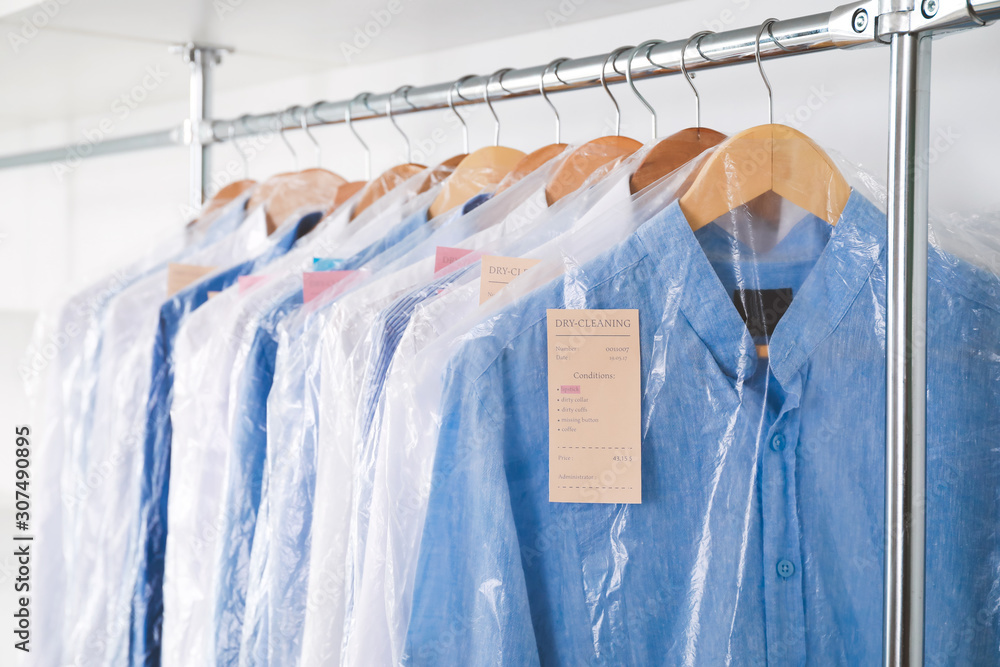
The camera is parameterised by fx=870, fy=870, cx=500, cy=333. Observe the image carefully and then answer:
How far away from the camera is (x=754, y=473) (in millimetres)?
725

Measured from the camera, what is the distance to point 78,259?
2.39 meters

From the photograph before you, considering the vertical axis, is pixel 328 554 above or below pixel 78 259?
below

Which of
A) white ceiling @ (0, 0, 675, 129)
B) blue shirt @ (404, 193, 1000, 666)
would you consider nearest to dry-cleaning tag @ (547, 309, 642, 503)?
blue shirt @ (404, 193, 1000, 666)

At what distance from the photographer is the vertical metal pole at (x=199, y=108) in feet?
5.01

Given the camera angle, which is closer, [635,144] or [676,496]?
[676,496]

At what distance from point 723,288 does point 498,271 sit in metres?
0.19

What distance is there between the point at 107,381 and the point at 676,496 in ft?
2.66

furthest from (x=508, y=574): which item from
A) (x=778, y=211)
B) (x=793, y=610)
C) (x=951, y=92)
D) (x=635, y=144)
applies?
(x=951, y=92)

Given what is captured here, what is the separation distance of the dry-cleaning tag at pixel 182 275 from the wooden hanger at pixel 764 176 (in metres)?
0.74

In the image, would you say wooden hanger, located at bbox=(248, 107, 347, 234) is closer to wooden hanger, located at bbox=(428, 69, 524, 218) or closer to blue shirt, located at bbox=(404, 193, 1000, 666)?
wooden hanger, located at bbox=(428, 69, 524, 218)

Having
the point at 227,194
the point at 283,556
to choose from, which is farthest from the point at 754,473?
the point at 227,194

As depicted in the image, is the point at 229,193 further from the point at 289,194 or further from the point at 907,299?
the point at 907,299

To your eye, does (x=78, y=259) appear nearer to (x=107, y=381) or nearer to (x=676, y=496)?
(x=107, y=381)

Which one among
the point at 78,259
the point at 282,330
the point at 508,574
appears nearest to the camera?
the point at 508,574
